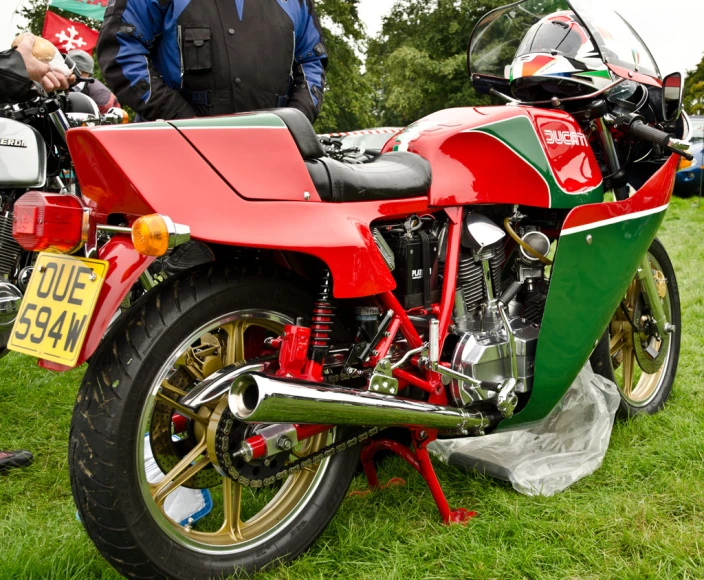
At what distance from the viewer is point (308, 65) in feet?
11.2

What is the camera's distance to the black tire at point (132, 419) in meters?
1.72

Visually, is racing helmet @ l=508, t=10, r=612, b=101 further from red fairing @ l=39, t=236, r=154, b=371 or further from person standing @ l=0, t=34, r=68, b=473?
person standing @ l=0, t=34, r=68, b=473

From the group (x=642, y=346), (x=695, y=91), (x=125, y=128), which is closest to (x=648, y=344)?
(x=642, y=346)

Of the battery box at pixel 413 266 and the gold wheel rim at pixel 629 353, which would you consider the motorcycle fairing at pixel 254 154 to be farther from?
the gold wheel rim at pixel 629 353

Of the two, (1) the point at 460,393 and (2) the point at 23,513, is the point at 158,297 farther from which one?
(2) the point at 23,513

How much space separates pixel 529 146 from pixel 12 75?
2080mm

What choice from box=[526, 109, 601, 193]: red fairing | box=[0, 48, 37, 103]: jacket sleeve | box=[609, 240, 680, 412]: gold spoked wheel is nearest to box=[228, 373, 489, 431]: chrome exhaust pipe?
box=[526, 109, 601, 193]: red fairing

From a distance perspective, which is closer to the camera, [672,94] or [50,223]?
[50,223]

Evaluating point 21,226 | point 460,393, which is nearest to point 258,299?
point 21,226

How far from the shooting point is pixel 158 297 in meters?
1.81

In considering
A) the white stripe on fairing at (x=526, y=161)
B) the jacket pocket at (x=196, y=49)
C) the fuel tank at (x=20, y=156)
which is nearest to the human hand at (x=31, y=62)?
the fuel tank at (x=20, y=156)

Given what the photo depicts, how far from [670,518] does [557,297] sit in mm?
819

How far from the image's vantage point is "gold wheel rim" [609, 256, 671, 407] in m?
3.31

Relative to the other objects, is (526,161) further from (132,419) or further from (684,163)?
(132,419)
